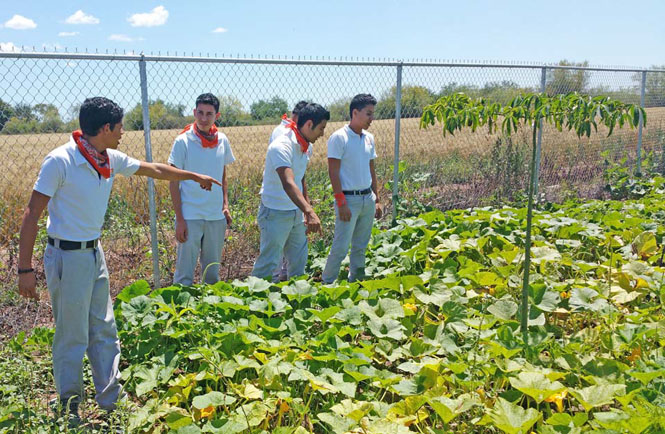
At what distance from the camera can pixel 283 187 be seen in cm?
471

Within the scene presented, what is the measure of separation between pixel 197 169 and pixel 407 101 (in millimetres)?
3697

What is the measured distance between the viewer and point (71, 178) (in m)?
3.19

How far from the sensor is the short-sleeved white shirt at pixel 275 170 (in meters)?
4.78

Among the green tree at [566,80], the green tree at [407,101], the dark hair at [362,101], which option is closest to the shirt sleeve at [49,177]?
the dark hair at [362,101]

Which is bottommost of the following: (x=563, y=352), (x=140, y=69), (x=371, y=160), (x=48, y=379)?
(x=48, y=379)

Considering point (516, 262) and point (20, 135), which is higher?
point (20, 135)

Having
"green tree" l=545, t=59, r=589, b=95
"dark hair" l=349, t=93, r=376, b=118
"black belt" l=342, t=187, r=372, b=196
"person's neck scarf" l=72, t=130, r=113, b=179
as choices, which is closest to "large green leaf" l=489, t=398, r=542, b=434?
"person's neck scarf" l=72, t=130, r=113, b=179

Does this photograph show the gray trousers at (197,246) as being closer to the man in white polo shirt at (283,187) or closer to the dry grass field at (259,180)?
the man in white polo shirt at (283,187)

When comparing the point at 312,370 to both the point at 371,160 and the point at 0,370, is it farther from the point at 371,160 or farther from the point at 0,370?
the point at 371,160

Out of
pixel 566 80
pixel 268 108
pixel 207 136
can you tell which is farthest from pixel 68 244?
pixel 566 80

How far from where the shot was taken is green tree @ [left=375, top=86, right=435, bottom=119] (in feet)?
24.4

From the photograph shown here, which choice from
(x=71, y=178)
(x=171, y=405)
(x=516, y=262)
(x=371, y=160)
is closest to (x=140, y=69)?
(x=71, y=178)

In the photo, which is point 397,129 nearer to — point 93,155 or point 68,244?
point 93,155

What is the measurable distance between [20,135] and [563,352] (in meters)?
4.21
